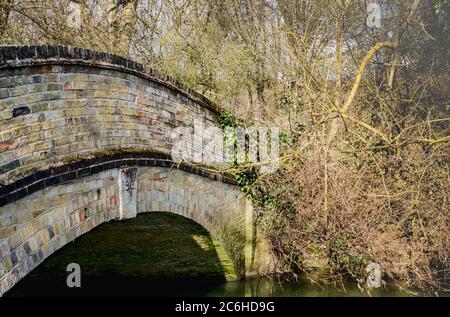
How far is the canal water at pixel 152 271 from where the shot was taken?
7.10m

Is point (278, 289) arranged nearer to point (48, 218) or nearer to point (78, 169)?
point (78, 169)

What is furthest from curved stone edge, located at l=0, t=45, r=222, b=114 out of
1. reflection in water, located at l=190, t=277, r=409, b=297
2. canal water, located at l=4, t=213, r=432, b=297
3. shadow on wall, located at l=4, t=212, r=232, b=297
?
reflection in water, located at l=190, t=277, r=409, b=297

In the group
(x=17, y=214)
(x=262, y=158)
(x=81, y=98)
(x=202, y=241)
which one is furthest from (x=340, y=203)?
(x=17, y=214)

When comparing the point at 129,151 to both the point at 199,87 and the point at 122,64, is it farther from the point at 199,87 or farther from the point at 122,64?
the point at 199,87

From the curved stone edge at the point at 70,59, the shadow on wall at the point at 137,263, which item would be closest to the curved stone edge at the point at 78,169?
the curved stone edge at the point at 70,59

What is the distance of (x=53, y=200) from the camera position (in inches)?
149

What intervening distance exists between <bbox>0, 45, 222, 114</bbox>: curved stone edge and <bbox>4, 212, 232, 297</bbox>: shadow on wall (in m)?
2.05

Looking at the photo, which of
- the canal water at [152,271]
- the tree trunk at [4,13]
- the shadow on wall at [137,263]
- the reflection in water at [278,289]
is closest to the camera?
the tree trunk at [4,13]

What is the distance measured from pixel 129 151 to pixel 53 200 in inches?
48.0

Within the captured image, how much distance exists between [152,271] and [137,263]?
549 mm

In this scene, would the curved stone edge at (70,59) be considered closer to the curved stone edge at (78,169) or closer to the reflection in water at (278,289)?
the curved stone edge at (78,169)

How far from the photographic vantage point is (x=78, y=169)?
4047 millimetres

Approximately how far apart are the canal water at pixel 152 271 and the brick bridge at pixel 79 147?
1285 millimetres

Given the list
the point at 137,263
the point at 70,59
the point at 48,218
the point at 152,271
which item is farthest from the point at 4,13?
the point at 152,271
